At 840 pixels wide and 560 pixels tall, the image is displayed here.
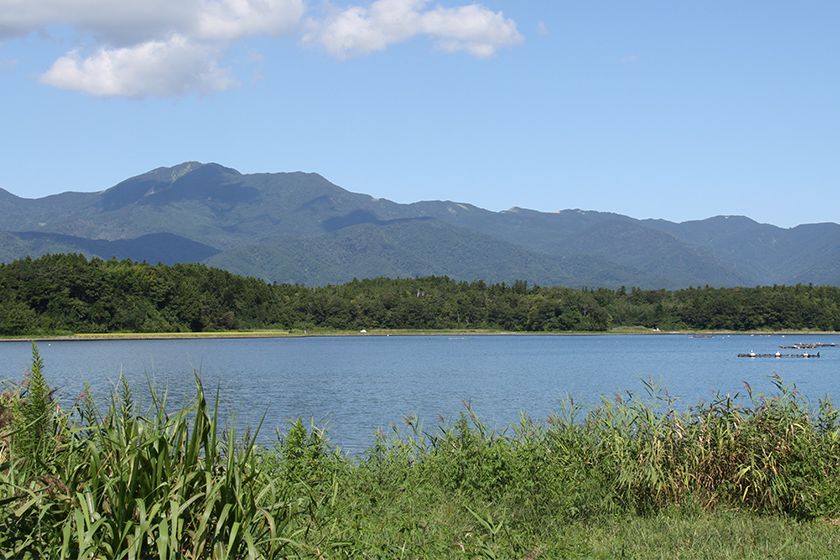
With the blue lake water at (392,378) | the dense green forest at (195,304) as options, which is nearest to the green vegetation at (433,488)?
the blue lake water at (392,378)

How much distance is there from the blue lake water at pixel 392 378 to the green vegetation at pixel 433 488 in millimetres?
6386

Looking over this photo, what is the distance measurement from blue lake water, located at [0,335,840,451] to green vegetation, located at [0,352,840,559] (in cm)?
639

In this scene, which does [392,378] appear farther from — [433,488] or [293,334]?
[293,334]

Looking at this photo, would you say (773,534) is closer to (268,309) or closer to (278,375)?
(278,375)

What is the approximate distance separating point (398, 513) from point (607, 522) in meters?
3.10

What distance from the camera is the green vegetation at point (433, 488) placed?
7621 millimetres

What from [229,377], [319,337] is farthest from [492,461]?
[319,337]

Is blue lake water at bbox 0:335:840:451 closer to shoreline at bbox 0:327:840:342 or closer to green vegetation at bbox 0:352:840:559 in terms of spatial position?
green vegetation at bbox 0:352:840:559

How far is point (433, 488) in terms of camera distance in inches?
631

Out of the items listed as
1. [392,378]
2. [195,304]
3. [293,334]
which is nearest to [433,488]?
[392,378]

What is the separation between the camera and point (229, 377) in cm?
Result: 7219

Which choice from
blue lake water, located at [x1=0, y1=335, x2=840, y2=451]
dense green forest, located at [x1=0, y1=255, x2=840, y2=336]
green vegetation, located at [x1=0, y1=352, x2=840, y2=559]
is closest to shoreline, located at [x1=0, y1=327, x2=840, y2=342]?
dense green forest, located at [x1=0, y1=255, x2=840, y2=336]

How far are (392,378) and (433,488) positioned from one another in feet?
175

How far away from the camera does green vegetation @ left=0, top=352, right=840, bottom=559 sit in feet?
25.0
